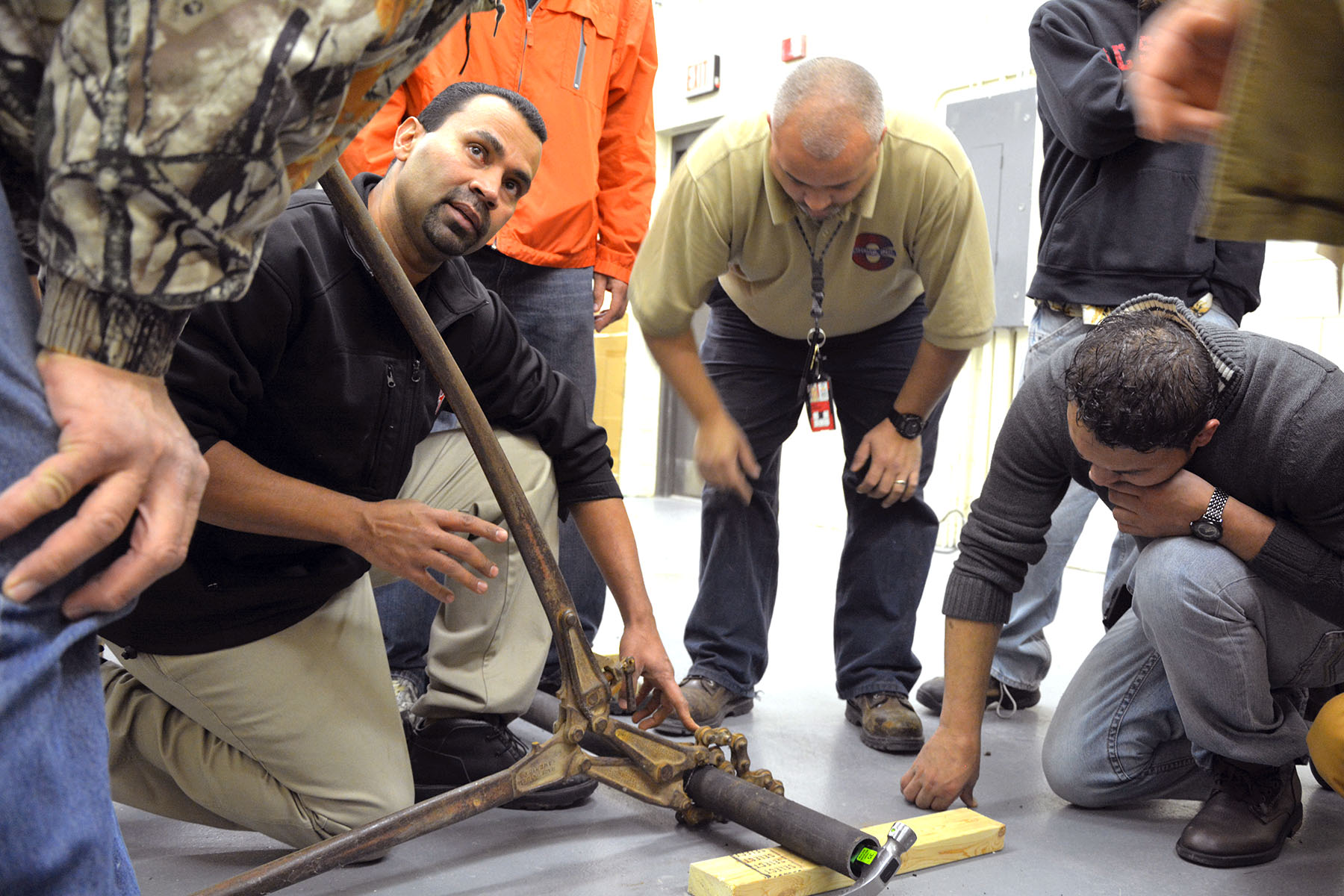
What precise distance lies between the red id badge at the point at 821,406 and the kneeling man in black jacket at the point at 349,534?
1.87 ft

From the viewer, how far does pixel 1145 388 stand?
1477mm

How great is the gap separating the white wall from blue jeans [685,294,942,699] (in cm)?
158

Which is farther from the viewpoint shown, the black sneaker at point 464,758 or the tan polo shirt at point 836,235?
the tan polo shirt at point 836,235

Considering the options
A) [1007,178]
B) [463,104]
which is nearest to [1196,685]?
[463,104]

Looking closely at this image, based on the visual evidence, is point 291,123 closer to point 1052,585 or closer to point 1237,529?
point 1237,529

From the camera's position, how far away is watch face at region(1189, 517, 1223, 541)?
1576 mm

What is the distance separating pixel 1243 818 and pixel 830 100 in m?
1.29

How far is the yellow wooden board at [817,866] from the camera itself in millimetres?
1370

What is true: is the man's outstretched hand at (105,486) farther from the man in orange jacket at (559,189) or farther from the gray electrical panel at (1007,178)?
the gray electrical panel at (1007,178)

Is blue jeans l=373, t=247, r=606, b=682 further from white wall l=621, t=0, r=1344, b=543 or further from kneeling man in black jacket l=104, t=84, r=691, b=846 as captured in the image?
white wall l=621, t=0, r=1344, b=543

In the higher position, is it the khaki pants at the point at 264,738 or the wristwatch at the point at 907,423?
the wristwatch at the point at 907,423

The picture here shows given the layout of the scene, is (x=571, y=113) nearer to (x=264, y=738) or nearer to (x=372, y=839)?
(x=264, y=738)

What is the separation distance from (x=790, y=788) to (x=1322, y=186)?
1.41 metres

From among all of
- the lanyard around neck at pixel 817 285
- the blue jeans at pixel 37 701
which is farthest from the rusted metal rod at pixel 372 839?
the lanyard around neck at pixel 817 285
